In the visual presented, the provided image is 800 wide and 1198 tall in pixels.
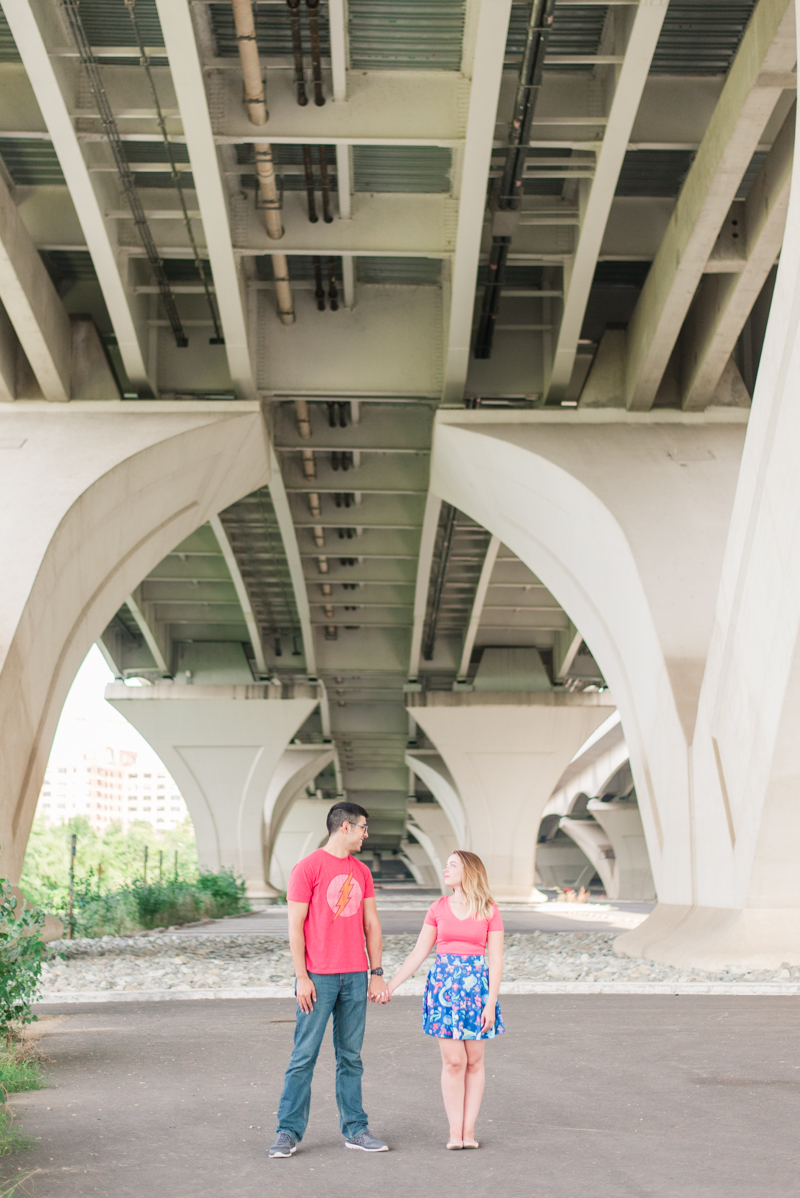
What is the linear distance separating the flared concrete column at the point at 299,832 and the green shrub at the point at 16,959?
5485 cm

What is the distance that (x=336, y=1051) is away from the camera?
14.6 feet

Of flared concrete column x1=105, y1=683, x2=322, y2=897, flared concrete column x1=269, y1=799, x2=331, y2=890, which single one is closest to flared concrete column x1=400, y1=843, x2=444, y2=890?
flared concrete column x1=269, y1=799, x2=331, y2=890

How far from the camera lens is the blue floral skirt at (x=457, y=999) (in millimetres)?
4297

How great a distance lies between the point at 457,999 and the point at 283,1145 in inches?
35.2

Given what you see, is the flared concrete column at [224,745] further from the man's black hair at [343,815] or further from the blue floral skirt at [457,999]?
the blue floral skirt at [457,999]

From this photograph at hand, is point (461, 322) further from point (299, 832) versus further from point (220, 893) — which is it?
point (299, 832)

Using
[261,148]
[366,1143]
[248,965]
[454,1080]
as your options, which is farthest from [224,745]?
[454,1080]

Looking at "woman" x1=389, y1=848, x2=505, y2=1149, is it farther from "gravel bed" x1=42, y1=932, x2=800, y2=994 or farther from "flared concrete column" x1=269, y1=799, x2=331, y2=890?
"flared concrete column" x1=269, y1=799, x2=331, y2=890

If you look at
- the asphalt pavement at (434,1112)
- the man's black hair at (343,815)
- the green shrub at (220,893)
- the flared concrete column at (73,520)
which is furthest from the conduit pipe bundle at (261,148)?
the green shrub at (220,893)

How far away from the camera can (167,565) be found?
28.5 metres

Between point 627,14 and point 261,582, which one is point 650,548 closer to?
point 627,14

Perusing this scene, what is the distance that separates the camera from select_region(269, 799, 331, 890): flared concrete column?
205ft

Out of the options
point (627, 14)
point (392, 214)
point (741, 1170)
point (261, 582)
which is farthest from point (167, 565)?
point (741, 1170)

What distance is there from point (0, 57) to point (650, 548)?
1048cm
